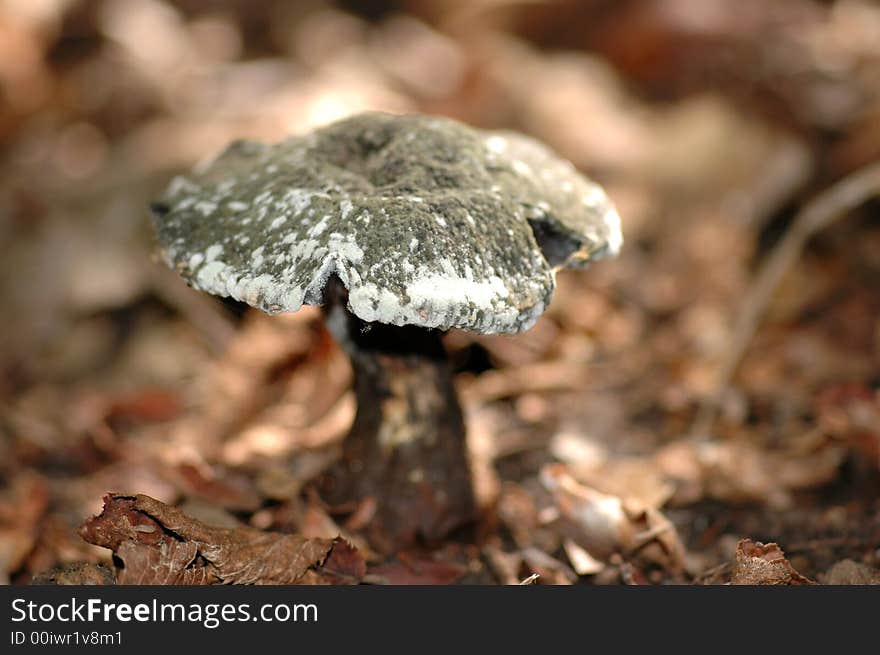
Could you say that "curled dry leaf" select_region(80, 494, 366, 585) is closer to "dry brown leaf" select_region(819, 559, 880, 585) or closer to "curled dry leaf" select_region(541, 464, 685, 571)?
→ "curled dry leaf" select_region(541, 464, 685, 571)

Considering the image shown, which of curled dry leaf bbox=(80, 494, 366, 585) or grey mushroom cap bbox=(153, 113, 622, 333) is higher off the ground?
grey mushroom cap bbox=(153, 113, 622, 333)

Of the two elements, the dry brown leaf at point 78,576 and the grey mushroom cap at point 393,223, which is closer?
the grey mushroom cap at point 393,223

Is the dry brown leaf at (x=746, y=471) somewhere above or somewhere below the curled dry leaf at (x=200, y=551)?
Answer: below

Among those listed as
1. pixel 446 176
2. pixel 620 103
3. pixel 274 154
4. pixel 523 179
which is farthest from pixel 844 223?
pixel 274 154

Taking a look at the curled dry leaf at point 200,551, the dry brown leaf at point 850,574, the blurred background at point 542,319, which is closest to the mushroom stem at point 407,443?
the blurred background at point 542,319

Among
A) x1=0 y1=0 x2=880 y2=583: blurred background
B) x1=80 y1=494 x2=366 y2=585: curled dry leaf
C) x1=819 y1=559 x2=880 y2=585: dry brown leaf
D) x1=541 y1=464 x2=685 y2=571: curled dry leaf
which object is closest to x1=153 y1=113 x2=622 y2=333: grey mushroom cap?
x1=0 y1=0 x2=880 y2=583: blurred background

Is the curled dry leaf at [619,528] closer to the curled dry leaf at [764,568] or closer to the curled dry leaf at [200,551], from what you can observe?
the curled dry leaf at [764,568]

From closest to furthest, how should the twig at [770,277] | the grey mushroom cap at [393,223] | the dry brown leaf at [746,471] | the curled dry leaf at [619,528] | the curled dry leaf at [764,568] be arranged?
the grey mushroom cap at [393,223] < the curled dry leaf at [764,568] < the curled dry leaf at [619,528] < the dry brown leaf at [746,471] < the twig at [770,277]
